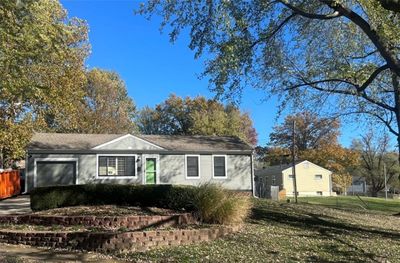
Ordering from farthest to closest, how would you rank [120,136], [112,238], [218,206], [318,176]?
[318,176] < [120,136] < [218,206] < [112,238]

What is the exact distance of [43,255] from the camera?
32.9ft

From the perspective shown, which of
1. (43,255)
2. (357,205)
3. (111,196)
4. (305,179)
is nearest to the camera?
(43,255)

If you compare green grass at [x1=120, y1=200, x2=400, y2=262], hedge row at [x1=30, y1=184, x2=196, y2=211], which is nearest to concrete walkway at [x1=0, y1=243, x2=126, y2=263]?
green grass at [x1=120, y1=200, x2=400, y2=262]

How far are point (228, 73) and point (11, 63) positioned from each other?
617cm

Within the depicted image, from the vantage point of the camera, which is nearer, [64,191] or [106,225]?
[106,225]

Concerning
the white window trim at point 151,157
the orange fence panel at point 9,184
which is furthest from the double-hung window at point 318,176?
the orange fence panel at point 9,184

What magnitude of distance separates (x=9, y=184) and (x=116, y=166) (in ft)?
19.5

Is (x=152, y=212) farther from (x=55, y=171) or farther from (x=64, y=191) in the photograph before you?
(x=55, y=171)

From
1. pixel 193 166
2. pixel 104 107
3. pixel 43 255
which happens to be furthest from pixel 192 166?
pixel 104 107

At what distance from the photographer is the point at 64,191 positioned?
611 inches

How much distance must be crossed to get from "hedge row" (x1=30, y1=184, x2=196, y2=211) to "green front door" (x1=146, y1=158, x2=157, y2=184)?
1330 centimetres

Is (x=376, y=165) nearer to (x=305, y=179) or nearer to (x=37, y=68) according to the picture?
(x=305, y=179)

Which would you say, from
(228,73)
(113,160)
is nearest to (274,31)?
(228,73)

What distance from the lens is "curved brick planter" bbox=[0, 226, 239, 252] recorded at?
34.4 feet
